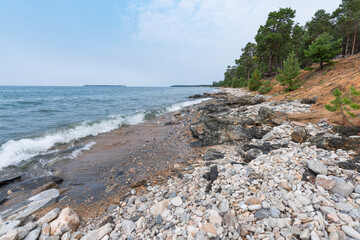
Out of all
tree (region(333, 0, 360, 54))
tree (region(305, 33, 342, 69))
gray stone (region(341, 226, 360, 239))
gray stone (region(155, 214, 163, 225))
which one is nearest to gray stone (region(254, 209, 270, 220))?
gray stone (region(341, 226, 360, 239))

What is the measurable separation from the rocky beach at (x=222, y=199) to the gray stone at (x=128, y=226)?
21 millimetres

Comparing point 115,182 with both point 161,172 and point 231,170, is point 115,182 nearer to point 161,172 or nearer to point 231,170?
point 161,172

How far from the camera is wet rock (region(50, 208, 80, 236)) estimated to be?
337 centimetres

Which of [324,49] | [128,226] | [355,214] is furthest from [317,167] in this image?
[324,49]

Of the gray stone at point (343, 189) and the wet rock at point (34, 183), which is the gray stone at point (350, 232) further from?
the wet rock at point (34, 183)

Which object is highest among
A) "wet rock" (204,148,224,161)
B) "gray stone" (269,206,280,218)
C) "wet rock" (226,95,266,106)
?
"wet rock" (226,95,266,106)

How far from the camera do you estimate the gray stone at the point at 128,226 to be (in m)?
3.16

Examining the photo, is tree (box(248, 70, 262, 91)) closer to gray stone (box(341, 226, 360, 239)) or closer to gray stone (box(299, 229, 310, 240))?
gray stone (box(341, 226, 360, 239))

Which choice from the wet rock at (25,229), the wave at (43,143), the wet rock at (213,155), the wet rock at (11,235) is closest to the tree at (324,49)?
the wet rock at (213,155)

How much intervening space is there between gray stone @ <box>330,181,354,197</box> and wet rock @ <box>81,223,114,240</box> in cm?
451

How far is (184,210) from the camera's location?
3.30m

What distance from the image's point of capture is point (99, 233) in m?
3.19

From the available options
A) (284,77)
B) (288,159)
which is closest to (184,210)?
(288,159)

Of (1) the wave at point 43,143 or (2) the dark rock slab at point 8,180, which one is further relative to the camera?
(1) the wave at point 43,143
